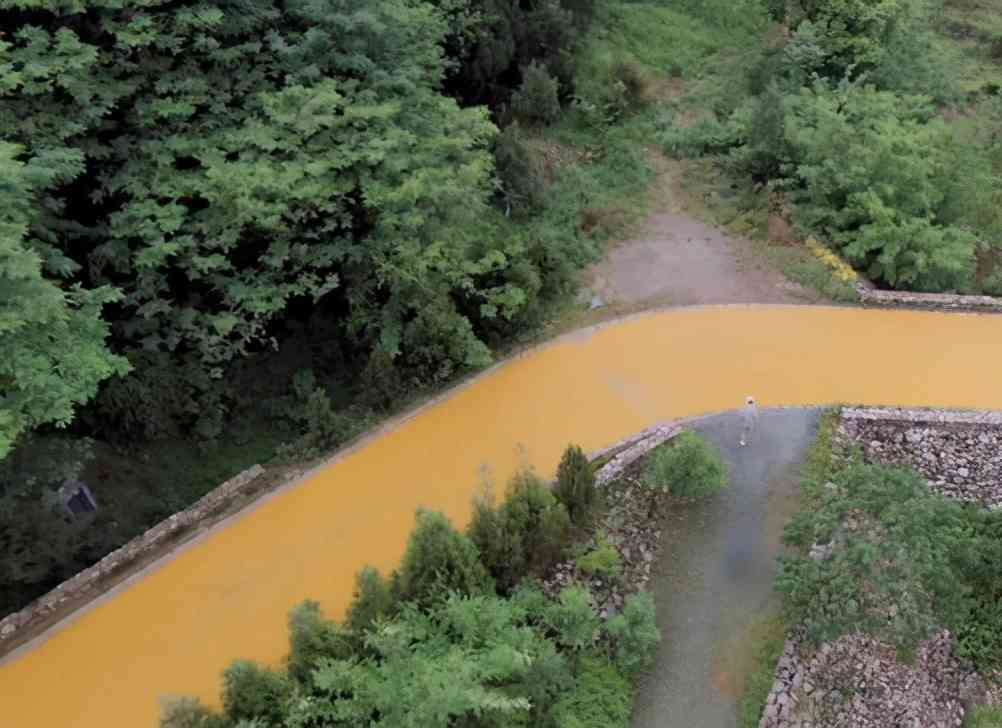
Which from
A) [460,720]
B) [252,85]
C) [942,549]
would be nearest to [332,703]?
[460,720]

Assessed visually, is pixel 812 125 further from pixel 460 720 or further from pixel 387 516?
pixel 460 720

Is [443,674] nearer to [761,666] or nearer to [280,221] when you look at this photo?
[761,666]

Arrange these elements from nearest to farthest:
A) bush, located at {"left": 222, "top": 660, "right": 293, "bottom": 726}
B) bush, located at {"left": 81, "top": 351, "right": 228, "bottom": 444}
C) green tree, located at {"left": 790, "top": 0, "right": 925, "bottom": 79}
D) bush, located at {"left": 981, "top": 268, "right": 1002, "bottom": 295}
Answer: bush, located at {"left": 222, "top": 660, "right": 293, "bottom": 726} < bush, located at {"left": 81, "top": 351, "right": 228, "bottom": 444} < bush, located at {"left": 981, "top": 268, "right": 1002, "bottom": 295} < green tree, located at {"left": 790, "top": 0, "right": 925, "bottom": 79}

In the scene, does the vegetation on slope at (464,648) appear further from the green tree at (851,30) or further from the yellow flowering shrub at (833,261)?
the green tree at (851,30)

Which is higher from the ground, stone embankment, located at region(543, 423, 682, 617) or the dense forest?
the dense forest

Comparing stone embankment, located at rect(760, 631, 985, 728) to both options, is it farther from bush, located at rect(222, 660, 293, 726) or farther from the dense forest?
the dense forest

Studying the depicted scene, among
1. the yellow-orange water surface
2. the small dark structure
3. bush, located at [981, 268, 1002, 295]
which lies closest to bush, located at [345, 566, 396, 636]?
the yellow-orange water surface
